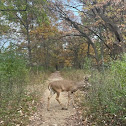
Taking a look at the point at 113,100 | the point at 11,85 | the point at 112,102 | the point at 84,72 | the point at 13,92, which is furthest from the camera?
the point at 84,72

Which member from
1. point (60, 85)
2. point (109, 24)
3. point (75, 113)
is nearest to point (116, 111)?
point (75, 113)

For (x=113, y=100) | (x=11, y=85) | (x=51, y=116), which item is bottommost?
(x=51, y=116)

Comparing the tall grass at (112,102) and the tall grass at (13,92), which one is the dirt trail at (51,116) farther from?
the tall grass at (112,102)

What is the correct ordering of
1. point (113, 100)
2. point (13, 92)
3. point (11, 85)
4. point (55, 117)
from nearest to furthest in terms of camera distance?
point (113, 100)
point (55, 117)
point (13, 92)
point (11, 85)

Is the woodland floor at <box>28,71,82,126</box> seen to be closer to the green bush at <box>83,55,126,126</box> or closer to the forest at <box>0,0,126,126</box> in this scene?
the forest at <box>0,0,126,126</box>

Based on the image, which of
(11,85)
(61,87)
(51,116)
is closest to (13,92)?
(11,85)

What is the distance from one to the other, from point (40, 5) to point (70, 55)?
25880 mm

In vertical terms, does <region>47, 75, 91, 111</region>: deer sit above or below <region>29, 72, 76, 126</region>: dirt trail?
above

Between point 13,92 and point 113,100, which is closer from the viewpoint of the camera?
point 113,100

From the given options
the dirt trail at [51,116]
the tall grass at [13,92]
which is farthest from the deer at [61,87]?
the tall grass at [13,92]

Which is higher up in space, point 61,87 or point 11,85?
point 11,85

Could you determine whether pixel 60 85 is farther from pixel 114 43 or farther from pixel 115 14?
pixel 115 14

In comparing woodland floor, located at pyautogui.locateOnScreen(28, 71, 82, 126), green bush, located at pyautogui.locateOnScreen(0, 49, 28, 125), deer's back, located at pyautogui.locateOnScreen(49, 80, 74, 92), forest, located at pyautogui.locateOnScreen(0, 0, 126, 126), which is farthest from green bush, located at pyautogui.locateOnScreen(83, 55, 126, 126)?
green bush, located at pyautogui.locateOnScreen(0, 49, 28, 125)

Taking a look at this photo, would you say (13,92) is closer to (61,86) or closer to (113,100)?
(61,86)
